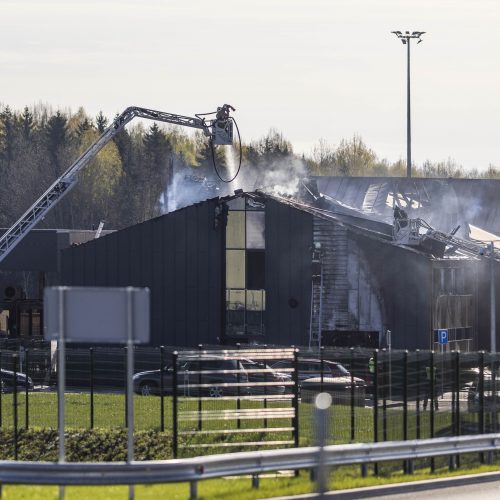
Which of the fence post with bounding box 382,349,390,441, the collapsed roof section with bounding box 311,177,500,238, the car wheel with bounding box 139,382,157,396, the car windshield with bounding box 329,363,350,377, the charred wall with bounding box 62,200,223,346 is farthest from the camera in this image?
the collapsed roof section with bounding box 311,177,500,238

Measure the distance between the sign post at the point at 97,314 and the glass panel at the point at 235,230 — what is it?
1766 inches

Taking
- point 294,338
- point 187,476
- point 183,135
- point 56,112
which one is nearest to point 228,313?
point 294,338

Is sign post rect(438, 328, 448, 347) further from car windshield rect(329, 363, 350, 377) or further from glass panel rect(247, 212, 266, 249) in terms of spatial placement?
car windshield rect(329, 363, 350, 377)

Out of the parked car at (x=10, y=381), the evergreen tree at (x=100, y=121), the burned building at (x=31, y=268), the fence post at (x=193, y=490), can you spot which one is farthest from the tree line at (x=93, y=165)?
the fence post at (x=193, y=490)

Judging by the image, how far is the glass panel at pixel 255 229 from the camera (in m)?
64.4

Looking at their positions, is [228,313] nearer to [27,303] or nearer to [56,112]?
[27,303]

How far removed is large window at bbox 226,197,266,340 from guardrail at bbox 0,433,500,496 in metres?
40.5

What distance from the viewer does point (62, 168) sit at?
15262 cm

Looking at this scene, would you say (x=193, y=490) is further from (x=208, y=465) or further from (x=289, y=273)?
(x=289, y=273)

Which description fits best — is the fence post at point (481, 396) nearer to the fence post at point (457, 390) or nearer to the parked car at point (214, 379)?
the fence post at point (457, 390)

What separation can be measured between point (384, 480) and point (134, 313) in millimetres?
5639

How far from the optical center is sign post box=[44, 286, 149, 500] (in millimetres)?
19281

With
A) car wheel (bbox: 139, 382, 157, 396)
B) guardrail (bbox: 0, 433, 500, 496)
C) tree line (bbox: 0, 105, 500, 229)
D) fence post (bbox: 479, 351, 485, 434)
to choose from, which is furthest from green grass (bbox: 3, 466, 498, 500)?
tree line (bbox: 0, 105, 500, 229)

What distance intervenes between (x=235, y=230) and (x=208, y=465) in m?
44.6
